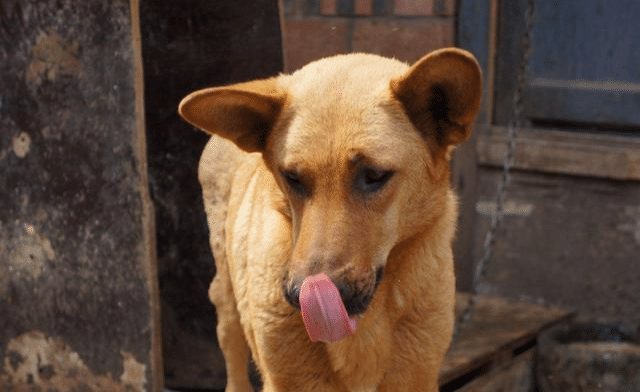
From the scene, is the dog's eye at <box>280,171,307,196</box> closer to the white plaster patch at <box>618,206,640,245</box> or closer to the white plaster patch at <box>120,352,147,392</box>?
the white plaster patch at <box>120,352,147,392</box>

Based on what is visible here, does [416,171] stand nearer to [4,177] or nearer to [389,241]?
[389,241]

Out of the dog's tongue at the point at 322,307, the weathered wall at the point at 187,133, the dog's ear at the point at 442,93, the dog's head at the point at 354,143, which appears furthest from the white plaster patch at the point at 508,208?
the dog's tongue at the point at 322,307

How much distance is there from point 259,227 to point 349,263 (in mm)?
751

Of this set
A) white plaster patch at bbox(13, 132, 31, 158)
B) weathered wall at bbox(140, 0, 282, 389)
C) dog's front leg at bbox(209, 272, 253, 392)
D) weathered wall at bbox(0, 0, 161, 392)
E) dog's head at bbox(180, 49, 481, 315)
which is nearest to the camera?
dog's head at bbox(180, 49, 481, 315)

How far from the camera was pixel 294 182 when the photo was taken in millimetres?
3506

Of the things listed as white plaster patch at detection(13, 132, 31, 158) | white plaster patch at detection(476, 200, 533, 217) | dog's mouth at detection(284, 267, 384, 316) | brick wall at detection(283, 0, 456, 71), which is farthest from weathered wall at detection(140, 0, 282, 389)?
dog's mouth at detection(284, 267, 384, 316)

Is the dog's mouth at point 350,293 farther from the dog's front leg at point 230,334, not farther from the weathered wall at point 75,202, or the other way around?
the weathered wall at point 75,202

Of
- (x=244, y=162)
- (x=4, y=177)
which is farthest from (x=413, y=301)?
(x=4, y=177)

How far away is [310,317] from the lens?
3.30 meters

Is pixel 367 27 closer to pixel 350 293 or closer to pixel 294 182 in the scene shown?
pixel 294 182

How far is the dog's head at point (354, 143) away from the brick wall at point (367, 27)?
229 cm

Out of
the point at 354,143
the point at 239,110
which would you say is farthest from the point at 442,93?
the point at 239,110

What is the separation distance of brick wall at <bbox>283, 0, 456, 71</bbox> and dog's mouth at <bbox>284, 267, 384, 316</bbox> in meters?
2.78

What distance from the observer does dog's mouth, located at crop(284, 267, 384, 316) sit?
10.8 feet
